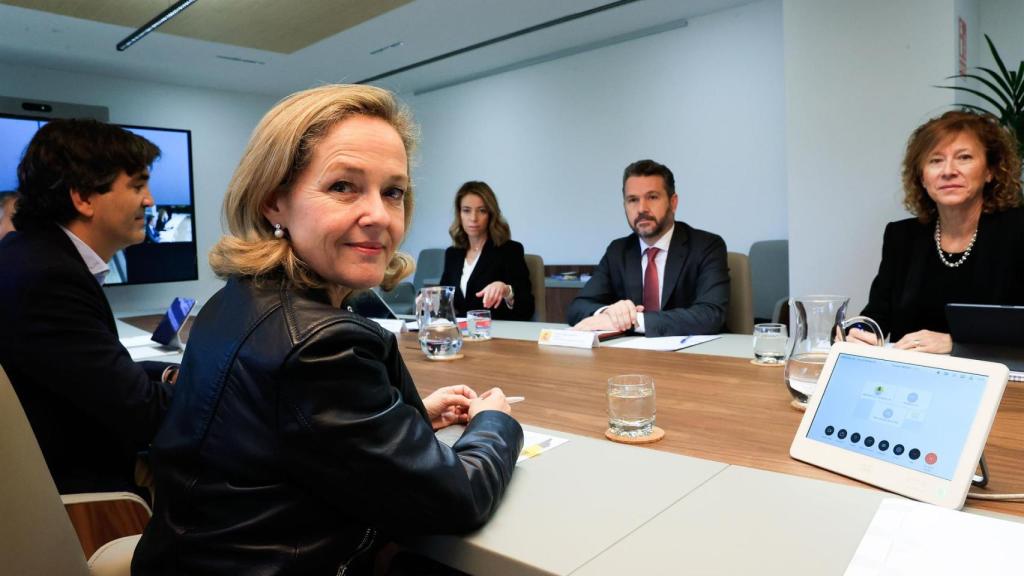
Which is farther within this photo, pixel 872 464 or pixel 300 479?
pixel 872 464

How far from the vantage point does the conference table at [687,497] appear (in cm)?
80

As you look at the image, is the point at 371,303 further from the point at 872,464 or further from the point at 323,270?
the point at 872,464

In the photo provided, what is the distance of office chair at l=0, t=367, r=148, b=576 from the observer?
35.5 inches

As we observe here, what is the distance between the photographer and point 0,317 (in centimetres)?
142

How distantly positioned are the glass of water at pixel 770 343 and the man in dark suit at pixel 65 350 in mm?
1518

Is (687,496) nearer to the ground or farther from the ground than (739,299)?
nearer to the ground

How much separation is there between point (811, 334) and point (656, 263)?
1.60 metres

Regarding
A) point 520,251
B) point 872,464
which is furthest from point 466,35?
point 872,464

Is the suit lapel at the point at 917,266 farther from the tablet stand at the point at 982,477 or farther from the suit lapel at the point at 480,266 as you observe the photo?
the suit lapel at the point at 480,266

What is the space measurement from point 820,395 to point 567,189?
550 centimetres

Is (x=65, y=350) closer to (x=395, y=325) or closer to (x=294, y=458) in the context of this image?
(x=294, y=458)

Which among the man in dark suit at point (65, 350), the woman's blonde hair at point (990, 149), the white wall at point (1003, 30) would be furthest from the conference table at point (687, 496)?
the white wall at point (1003, 30)

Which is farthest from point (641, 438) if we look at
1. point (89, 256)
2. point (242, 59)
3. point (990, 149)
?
point (242, 59)

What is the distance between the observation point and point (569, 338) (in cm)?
229
